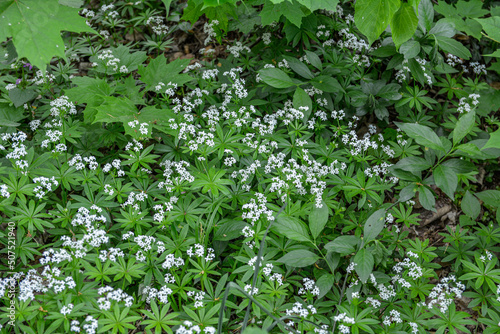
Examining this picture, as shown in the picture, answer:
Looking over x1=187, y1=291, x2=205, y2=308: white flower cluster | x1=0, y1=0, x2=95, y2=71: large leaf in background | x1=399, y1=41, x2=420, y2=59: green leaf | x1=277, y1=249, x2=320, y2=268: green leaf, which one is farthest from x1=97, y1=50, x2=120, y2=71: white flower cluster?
x1=399, y1=41, x2=420, y2=59: green leaf

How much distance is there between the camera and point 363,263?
303 cm

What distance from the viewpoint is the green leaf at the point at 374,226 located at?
10.4ft

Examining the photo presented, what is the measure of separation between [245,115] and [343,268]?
174 cm

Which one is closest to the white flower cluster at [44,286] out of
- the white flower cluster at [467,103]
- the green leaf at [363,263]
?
the green leaf at [363,263]

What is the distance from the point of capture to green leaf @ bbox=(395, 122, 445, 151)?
3.35 m

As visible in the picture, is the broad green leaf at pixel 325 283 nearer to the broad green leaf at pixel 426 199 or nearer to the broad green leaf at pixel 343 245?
the broad green leaf at pixel 343 245

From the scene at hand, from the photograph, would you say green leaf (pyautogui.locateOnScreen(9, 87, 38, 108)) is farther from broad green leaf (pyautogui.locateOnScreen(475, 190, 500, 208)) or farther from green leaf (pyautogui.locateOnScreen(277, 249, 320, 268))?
broad green leaf (pyautogui.locateOnScreen(475, 190, 500, 208))

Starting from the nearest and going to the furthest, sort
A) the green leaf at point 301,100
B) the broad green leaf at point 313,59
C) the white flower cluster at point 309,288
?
the white flower cluster at point 309,288 < the green leaf at point 301,100 < the broad green leaf at point 313,59

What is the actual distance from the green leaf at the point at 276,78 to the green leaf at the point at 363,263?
6.32ft

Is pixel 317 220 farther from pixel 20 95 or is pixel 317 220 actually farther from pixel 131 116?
pixel 20 95

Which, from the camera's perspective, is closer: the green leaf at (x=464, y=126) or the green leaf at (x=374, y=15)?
the green leaf at (x=374, y=15)

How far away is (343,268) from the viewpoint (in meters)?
3.44

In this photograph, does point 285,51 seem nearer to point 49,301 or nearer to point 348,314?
point 348,314

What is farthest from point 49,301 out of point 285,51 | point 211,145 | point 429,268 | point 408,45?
point 408,45
